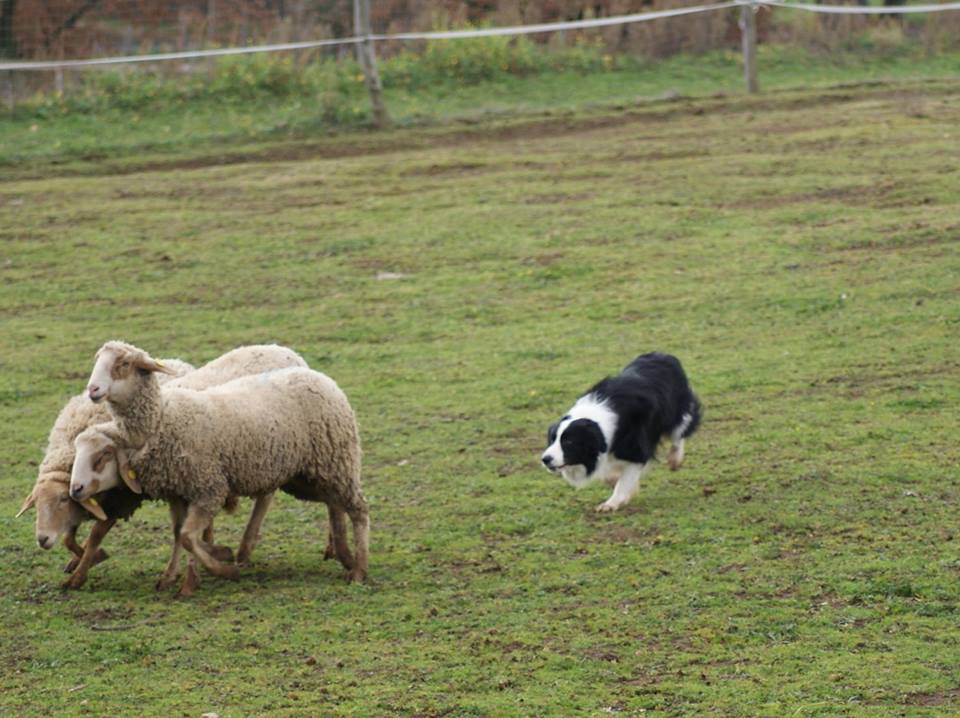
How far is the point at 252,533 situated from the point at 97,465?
0.99 m

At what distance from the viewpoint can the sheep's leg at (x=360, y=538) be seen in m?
7.77

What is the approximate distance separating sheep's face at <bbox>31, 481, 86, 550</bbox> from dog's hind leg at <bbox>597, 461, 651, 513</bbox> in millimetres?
2861

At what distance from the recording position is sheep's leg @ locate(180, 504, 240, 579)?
7512mm

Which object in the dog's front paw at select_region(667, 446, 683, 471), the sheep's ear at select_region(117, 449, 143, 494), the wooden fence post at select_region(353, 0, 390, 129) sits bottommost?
the dog's front paw at select_region(667, 446, 683, 471)

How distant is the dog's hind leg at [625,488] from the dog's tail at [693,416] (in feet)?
2.09

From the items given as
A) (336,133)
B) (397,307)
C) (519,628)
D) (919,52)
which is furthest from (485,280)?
(919,52)

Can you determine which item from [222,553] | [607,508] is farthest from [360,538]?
[607,508]

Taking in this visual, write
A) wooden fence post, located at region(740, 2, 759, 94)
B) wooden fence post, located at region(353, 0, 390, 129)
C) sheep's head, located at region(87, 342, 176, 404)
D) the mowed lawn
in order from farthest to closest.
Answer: wooden fence post, located at region(740, 2, 759, 94) → wooden fence post, located at region(353, 0, 390, 129) → sheep's head, located at region(87, 342, 176, 404) → the mowed lawn

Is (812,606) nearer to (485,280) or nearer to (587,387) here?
(587,387)

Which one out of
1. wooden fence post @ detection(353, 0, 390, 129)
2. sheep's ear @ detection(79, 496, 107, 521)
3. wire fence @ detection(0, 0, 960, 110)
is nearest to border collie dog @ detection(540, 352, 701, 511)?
sheep's ear @ detection(79, 496, 107, 521)

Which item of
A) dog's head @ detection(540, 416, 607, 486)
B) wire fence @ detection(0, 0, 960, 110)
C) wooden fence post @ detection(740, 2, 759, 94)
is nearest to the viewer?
dog's head @ detection(540, 416, 607, 486)

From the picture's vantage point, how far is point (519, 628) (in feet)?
22.6

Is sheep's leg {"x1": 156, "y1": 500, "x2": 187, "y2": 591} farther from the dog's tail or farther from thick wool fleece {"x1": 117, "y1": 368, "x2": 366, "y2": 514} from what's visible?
the dog's tail

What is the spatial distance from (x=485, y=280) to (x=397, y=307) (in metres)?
0.99
